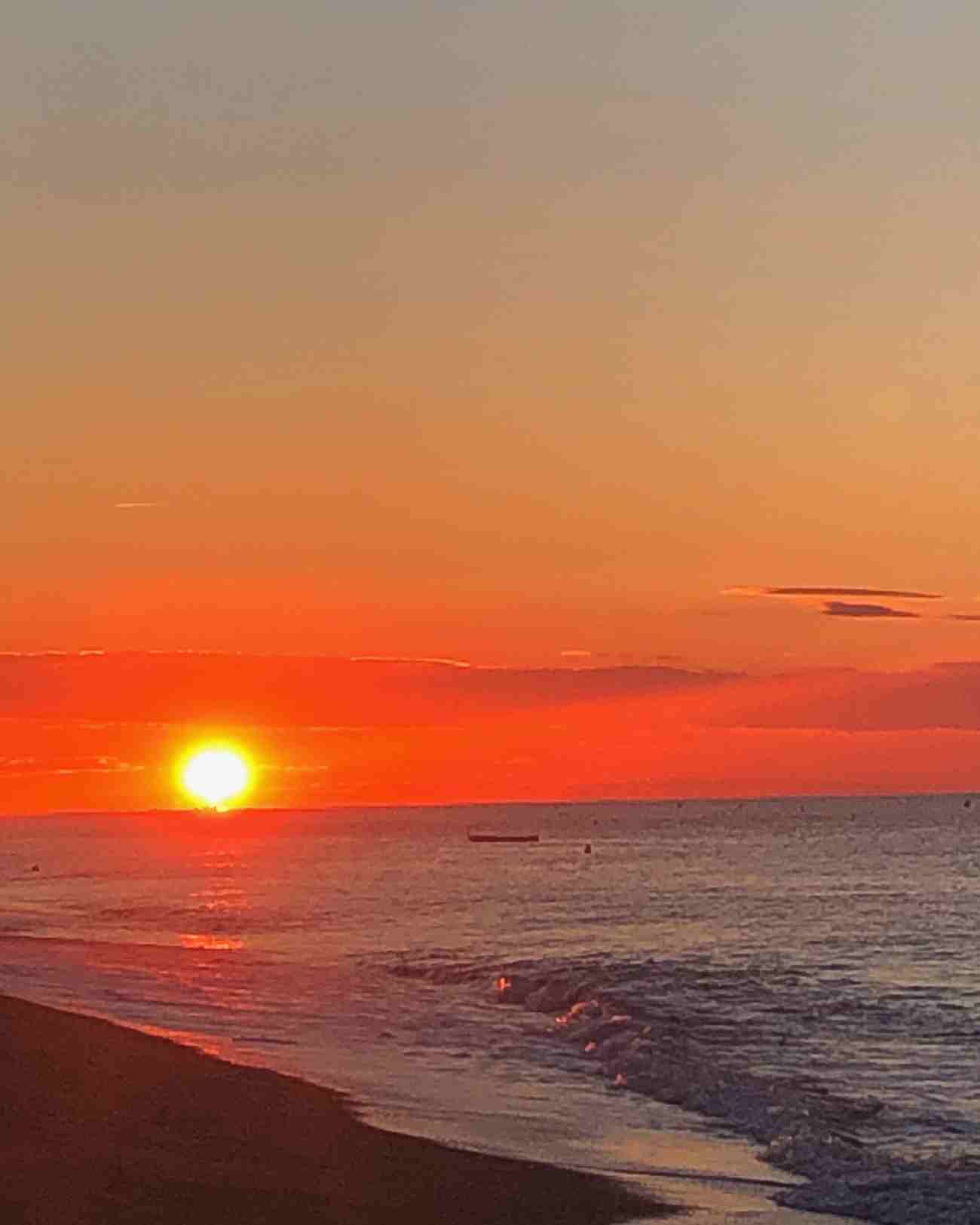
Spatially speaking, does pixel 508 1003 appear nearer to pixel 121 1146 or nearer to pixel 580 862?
pixel 121 1146

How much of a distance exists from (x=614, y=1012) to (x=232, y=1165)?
18566 millimetres

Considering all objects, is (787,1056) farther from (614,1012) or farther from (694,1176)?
(694,1176)

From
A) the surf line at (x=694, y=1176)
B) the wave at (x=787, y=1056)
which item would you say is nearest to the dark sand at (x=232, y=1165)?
the surf line at (x=694, y=1176)

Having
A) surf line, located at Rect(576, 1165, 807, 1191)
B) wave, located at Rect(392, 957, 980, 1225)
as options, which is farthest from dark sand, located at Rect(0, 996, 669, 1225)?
wave, located at Rect(392, 957, 980, 1225)

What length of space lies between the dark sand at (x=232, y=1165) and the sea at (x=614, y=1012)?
1043 mm

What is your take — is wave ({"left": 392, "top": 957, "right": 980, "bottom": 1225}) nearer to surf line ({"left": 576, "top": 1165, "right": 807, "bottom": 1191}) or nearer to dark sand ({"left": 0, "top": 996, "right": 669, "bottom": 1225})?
surf line ({"left": 576, "top": 1165, "right": 807, "bottom": 1191})

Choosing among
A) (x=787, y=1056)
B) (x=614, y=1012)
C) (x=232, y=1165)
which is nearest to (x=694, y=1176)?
(x=232, y=1165)

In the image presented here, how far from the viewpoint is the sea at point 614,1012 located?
2120 cm

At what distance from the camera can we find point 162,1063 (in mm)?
25141

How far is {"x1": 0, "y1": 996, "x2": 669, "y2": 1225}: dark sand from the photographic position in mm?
15891

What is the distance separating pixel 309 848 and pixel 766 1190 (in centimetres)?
18147

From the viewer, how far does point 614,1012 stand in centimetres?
3566

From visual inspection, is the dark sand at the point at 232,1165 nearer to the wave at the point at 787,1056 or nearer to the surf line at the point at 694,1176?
the surf line at the point at 694,1176

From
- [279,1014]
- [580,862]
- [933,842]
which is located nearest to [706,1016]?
[279,1014]
